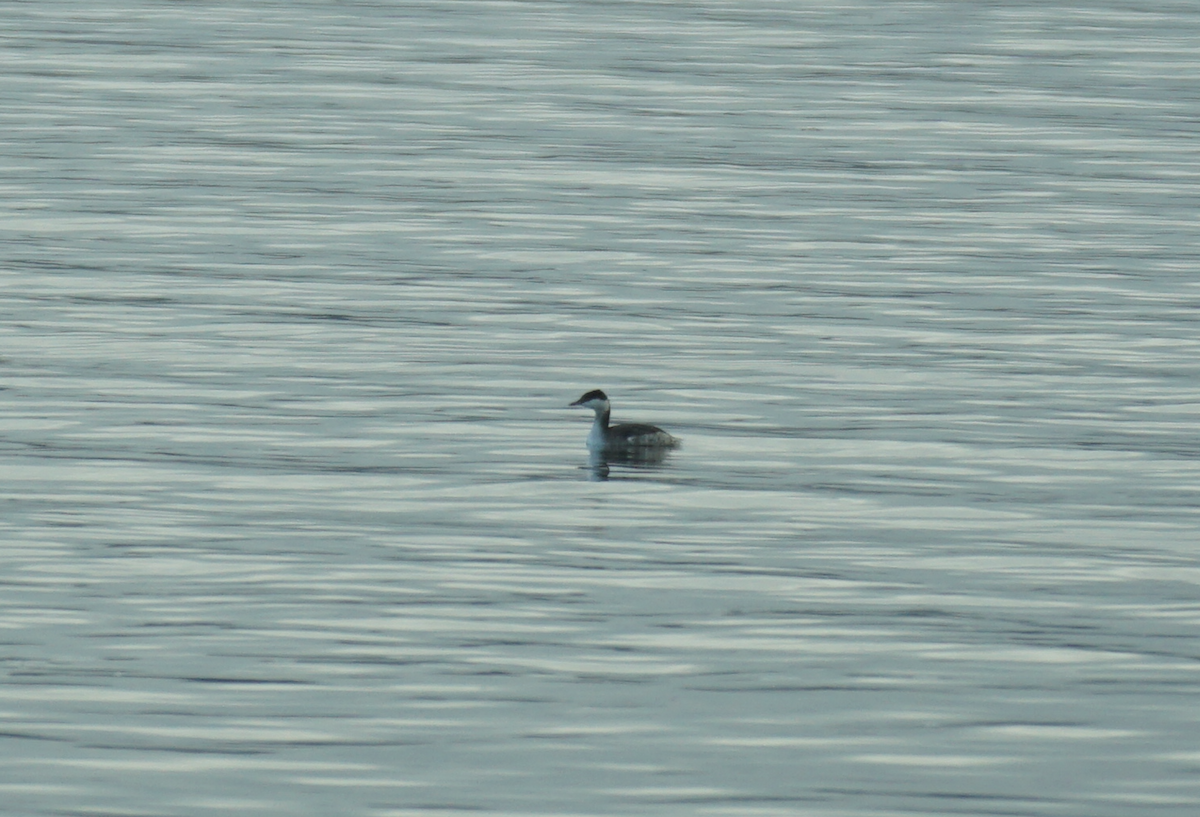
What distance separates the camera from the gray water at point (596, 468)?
41.5 feet

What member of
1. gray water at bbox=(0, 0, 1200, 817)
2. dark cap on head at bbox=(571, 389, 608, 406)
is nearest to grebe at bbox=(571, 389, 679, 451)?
dark cap on head at bbox=(571, 389, 608, 406)

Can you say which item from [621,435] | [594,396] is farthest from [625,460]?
[594,396]

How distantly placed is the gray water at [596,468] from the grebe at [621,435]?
0.21m

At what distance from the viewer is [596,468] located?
64.5ft

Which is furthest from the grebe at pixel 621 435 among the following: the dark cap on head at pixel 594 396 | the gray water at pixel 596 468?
the gray water at pixel 596 468

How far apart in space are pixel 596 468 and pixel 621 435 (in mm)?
305

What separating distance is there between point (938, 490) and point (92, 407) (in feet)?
22.5

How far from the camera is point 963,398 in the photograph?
22.1 meters

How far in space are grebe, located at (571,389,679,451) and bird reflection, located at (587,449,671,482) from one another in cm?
3

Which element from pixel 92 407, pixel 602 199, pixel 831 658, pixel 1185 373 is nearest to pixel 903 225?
pixel 602 199

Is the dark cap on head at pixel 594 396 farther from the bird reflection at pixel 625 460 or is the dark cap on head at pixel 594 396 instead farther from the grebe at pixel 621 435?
the bird reflection at pixel 625 460

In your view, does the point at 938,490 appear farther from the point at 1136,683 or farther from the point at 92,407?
the point at 92,407

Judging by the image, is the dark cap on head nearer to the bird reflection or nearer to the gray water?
the gray water

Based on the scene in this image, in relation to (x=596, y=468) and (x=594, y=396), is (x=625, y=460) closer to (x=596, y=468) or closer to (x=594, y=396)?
(x=596, y=468)
